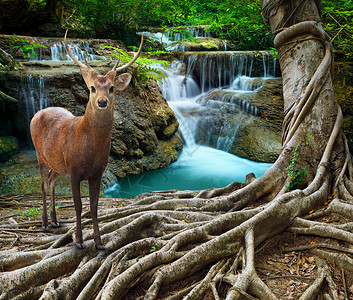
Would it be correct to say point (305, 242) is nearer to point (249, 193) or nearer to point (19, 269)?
point (249, 193)

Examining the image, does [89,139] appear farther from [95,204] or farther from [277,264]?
[277,264]

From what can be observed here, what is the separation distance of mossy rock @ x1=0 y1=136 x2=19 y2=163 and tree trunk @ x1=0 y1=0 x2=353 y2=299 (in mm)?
4873

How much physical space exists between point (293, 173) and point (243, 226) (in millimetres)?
1502

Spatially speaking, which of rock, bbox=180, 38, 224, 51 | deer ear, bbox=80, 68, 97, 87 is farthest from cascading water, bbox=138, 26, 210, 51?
deer ear, bbox=80, 68, 97, 87

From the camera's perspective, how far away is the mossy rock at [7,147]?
716 cm

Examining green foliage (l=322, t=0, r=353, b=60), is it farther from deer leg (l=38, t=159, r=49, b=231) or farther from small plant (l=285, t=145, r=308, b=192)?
deer leg (l=38, t=159, r=49, b=231)

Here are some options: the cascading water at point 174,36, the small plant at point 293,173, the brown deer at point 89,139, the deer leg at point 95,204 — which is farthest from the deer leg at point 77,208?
the cascading water at point 174,36

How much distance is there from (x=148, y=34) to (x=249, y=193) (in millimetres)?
14057

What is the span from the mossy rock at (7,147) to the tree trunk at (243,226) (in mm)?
4873

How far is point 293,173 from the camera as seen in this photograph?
4.00m

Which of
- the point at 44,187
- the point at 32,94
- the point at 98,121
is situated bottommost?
the point at 44,187

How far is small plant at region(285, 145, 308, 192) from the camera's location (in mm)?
3975

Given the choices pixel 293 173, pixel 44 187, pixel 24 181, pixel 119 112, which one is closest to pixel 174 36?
pixel 119 112

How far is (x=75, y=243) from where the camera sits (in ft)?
8.86
